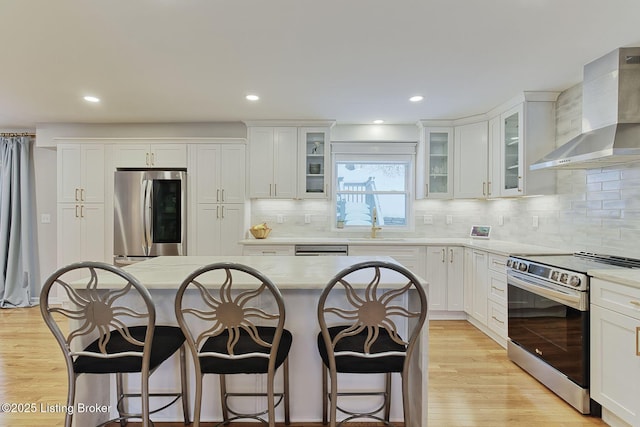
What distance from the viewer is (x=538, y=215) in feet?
11.3

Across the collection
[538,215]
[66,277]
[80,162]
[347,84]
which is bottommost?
[66,277]

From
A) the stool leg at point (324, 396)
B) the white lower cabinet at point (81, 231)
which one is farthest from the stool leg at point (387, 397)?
the white lower cabinet at point (81, 231)

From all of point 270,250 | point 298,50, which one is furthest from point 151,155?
point 298,50

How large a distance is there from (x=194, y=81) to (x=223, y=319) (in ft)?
7.64

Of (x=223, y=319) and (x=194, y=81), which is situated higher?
(x=194, y=81)

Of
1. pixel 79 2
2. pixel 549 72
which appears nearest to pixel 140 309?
pixel 79 2

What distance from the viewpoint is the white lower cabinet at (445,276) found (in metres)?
3.89

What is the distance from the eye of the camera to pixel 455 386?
2.45 m

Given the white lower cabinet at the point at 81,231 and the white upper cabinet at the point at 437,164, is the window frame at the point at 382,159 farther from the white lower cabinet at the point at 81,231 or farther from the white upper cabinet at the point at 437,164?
the white lower cabinet at the point at 81,231

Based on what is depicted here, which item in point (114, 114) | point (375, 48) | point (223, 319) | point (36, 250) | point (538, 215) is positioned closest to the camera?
point (223, 319)

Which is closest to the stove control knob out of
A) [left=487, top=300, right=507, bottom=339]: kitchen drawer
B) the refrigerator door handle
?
[left=487, top=300, right=507, bottom=339]: kitchen drawer

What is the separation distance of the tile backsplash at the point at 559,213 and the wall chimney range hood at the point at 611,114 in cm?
28

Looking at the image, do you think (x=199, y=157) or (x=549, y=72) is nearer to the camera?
(x=549, y=72)

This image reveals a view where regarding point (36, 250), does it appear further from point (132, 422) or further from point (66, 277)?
point (132, 422)
